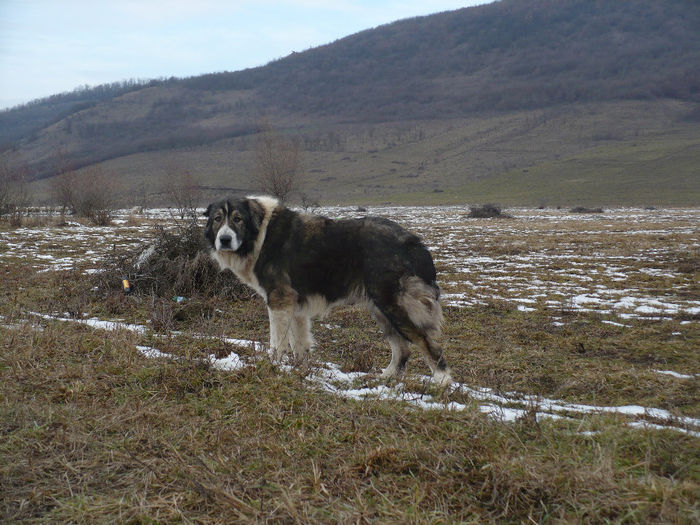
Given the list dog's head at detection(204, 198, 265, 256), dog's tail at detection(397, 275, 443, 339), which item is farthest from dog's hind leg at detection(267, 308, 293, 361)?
dog's tail at detection(397, 275, 443, 339)

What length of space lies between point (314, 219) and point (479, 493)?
408 centimetres

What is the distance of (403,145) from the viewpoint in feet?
452

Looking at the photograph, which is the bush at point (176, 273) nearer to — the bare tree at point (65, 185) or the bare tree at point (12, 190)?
the bare tree at point (12, 190)

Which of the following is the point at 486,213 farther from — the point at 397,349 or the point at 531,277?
the point at 397,349

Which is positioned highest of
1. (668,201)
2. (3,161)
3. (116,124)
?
(116,124)

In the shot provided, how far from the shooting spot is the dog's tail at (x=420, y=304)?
5.16 meters

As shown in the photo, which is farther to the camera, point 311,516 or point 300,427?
point 300,427

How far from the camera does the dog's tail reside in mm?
5164

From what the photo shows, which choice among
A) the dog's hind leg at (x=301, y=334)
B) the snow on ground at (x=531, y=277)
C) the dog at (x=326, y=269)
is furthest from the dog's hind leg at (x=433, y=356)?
the dog's hind leg at (x=301, y=334)

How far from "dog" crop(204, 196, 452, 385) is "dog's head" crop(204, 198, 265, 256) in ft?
0.04

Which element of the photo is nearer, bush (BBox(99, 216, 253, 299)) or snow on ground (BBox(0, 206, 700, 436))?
snow on ground (BBox(0, 206, 700, 436))

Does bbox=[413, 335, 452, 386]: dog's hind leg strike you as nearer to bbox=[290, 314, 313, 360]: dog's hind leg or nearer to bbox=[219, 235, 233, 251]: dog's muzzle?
bbox=[290, 314, 313, 360]: dog's hind leg

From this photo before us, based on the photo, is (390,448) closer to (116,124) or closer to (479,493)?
(479,493)

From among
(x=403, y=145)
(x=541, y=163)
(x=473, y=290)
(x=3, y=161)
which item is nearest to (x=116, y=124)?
(x=403, y=145)
